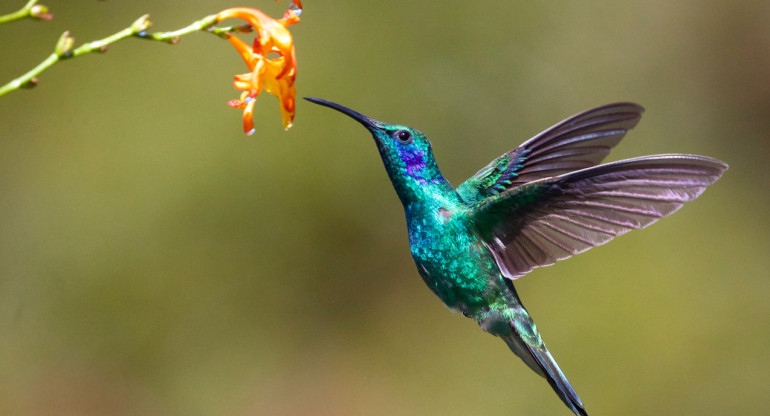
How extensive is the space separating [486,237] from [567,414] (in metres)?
2.53

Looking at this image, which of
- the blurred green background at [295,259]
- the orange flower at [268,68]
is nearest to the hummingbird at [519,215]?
the orange flower at [268,68]

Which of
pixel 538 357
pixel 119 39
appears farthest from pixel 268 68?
pixel 538 357

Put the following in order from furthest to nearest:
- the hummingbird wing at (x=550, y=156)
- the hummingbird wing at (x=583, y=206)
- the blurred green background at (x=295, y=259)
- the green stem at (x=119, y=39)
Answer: the blurred green background at (x=295, y=259) → the hummingbird wing at (x=550, y=156) → the hummingbird wing at (x=583, y=206) → the green stem at (x=119, y=39)

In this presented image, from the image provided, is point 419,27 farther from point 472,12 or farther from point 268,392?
point 268,392

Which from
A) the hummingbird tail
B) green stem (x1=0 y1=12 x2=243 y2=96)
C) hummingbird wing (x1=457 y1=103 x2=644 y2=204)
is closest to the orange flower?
green stem (x1=0 y1=12 x2=243 y2=96)

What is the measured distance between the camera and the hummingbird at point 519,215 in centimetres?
210

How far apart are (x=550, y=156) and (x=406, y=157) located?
713 millimetres

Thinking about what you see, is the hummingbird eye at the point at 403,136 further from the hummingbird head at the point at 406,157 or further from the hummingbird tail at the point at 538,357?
the hummingbird tail at the point at 538,357

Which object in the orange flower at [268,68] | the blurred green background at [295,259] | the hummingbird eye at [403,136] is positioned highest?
the orange flower at [268,68]

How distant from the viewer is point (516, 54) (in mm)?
5793

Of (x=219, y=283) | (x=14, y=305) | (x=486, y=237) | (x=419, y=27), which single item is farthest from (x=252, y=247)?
(x=486, y=237)

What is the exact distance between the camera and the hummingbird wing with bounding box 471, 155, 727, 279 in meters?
1.90

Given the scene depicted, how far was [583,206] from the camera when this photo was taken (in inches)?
87.0

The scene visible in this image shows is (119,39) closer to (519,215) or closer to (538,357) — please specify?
(519,215)
